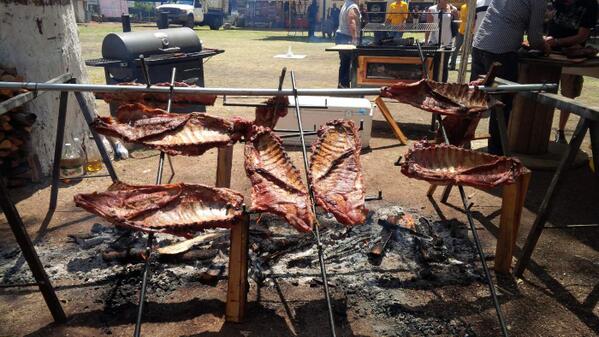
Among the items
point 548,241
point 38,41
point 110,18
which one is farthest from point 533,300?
point 110,18

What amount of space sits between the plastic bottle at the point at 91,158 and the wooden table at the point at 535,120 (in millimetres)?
6704

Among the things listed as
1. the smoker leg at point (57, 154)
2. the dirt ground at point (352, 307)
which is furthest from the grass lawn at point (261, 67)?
the smoker leg at point (57, 154)

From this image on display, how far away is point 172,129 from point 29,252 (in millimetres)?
1416

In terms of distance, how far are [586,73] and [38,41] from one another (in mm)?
7702

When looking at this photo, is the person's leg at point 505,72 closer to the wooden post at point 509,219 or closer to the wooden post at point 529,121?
the wooden post at point 529,121

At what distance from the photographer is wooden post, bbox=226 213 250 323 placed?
3123 millimetres

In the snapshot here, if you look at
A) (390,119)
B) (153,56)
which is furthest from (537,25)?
(153,56)

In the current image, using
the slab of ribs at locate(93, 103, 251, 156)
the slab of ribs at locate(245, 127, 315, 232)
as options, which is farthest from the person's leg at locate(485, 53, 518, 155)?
the slab of ribs at locate(93, 103, 251, 156)

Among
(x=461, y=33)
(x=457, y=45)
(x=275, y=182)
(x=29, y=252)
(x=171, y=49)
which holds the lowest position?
(x=29, y=252)

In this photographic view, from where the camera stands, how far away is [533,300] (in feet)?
12.0

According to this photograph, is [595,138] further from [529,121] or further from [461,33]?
[461,33]

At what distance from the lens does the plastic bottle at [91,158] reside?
255 inches

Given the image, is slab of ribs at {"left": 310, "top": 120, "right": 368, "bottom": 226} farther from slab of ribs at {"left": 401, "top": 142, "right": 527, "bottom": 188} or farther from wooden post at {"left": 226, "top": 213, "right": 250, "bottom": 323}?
wooden post at {"left": 226, "top": 213, "right": 250, "bottom": 323}

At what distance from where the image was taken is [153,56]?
7.71 m
